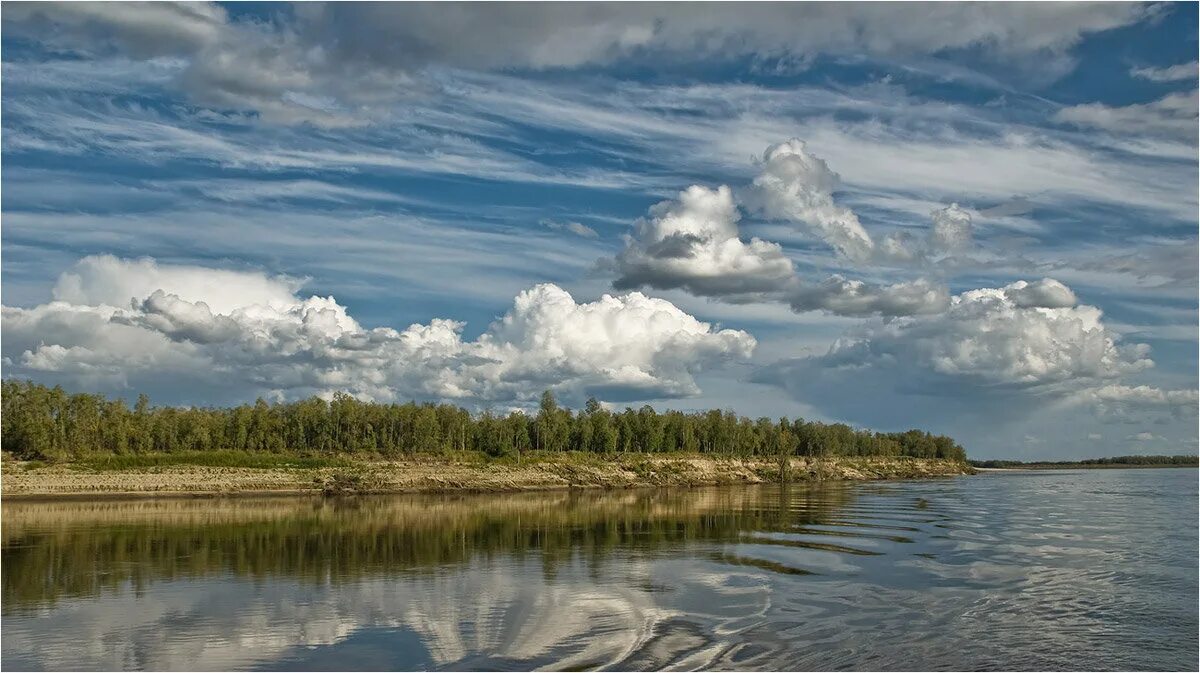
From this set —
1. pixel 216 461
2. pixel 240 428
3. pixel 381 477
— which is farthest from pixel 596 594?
pixel 240 428

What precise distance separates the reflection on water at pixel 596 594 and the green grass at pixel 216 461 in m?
50.4

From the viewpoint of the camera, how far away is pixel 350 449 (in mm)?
170125

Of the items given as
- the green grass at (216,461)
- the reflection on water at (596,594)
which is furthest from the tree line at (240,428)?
the reflection on water at (596,594)

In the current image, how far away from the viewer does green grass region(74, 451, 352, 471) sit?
128 m

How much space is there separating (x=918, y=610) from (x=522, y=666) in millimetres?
18662

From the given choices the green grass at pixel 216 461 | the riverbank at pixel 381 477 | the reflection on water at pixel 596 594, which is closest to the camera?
the reflection on water at pixel 596 594

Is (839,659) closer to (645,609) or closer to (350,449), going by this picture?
(645,609)

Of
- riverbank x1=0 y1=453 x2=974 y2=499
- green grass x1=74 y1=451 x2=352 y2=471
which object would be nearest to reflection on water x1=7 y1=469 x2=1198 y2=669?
riverbank x1=0 y1=453 x2=974 y2=499

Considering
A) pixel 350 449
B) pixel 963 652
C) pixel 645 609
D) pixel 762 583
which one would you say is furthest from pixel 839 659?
pixel 350 449

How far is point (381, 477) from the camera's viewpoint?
136000mm

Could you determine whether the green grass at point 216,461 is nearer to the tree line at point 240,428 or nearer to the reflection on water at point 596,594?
the tree line at point 240,428

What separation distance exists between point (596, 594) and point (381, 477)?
331 ft

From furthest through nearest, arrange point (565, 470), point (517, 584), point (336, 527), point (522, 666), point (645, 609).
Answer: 1. point (565, 470)
2. point (336, 527)
3. point (517, 584)
4. point (645, 609)
5. point (522, 666)

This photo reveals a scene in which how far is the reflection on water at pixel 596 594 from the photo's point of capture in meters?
30.2
